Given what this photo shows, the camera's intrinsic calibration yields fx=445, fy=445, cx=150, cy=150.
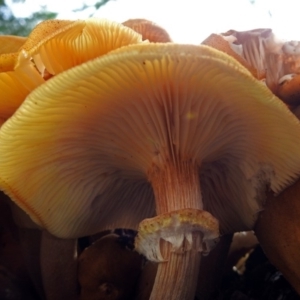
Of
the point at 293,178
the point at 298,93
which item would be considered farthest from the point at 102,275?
the point at 298,93

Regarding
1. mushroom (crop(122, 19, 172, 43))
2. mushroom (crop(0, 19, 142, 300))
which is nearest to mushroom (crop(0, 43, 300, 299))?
mushroom (crop(0, 19, 142, 300))

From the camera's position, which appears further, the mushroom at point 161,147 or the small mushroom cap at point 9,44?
the small mushroom cap at point 9,44

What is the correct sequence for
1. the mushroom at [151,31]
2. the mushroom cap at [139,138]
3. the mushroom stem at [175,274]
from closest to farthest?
the mushroom cap at [139,138], the mushroom stem at [175,274], the mushroom at [151,31]

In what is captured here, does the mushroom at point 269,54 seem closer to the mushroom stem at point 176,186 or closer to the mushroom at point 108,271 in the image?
the mushroom stem at point 176,186

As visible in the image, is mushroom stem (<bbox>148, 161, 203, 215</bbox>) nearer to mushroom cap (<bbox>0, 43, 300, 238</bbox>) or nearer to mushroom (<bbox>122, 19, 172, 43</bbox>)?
mushroom cap (<bbox>0, 43, 300, 238</bbox>)

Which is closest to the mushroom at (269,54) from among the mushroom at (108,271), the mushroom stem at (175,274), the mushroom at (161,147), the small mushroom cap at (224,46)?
the small mushroom cap at (224,46)

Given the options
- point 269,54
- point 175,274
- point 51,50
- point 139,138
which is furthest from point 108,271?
point 269,54

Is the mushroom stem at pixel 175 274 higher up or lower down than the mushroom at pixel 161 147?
lower down
